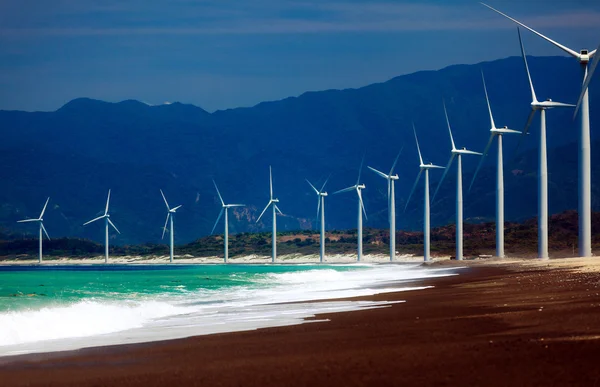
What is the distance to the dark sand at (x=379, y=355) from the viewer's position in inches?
510

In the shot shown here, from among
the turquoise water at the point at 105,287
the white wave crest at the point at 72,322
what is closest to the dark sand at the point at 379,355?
the white wave crest at the point at 72,322

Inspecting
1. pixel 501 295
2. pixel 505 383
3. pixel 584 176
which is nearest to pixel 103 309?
pixel 501 295

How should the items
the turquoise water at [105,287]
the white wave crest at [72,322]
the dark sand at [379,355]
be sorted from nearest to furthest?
the dark sand at [379,355] < the white wave crest at [72,322] < the turquoise water at [105,287]

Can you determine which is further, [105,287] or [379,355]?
[105,287]

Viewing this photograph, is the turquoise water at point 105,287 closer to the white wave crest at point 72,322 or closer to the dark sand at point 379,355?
the white wave crest at point 72,322

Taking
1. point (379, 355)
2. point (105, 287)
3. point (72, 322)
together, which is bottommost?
point (105, 287)

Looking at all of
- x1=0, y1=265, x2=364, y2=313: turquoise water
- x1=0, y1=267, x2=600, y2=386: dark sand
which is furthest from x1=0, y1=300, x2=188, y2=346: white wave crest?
x1=0, y1=267, x2=600, y2=386: dark sand

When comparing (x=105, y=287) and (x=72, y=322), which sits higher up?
(x=72, y=322)

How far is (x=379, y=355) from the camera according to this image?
1521 cm

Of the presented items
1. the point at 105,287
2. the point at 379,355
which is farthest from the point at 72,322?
the point at 105,287

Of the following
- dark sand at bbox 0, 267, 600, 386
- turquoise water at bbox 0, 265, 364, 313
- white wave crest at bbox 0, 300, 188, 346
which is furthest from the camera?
turquoise water at bbox 0, 265, 364, 313

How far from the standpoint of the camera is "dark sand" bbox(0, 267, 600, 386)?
1296 centimetres

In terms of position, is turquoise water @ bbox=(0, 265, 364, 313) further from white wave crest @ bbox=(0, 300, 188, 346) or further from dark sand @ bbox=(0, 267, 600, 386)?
dark sand @ bbox=(0, 267, 600, 386)

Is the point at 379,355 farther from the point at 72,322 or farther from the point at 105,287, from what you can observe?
the point at 105,287
